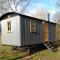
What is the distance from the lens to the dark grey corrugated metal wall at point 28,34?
16.5 metres

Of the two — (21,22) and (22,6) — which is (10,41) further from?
(22,6)

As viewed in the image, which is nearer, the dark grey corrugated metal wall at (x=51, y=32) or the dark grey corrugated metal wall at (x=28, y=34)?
the dark grey corrugated metal wall at (x=28, y=34)

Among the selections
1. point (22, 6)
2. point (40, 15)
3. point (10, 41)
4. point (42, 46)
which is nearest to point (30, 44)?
point (10, 41)

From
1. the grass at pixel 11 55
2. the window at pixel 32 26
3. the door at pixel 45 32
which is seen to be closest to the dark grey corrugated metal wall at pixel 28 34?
the window at pixel 32 26

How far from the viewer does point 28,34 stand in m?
17.3

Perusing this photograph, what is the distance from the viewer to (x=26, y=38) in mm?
16938

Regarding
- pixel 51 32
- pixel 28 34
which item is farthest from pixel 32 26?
pixel 51 32

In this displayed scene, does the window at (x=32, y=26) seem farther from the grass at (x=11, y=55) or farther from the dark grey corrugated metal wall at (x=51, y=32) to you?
the dark grey corrugated metal wall at (x=51, y=32)

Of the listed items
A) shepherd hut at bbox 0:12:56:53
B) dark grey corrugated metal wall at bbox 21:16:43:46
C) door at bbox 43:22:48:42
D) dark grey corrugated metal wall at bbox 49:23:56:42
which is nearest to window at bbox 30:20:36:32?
shepherd hut at bbox 0:12:56:53

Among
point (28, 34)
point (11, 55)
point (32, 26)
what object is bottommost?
point (11, 55)

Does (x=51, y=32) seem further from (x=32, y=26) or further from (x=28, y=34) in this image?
(x=28, y=34)

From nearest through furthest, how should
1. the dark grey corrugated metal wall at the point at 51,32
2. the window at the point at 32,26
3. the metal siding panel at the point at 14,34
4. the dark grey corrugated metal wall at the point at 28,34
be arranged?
the metal siding panel at the point at 14,34 → the dark grey corrugated metal wall at the point at 28,34 → the window at the point at 32,26 → the dark grey corrugated metal wall at the point at 51,32

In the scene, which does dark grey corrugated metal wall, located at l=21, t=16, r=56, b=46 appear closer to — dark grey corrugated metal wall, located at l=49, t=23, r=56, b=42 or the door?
the door

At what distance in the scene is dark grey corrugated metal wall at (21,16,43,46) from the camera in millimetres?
16516
